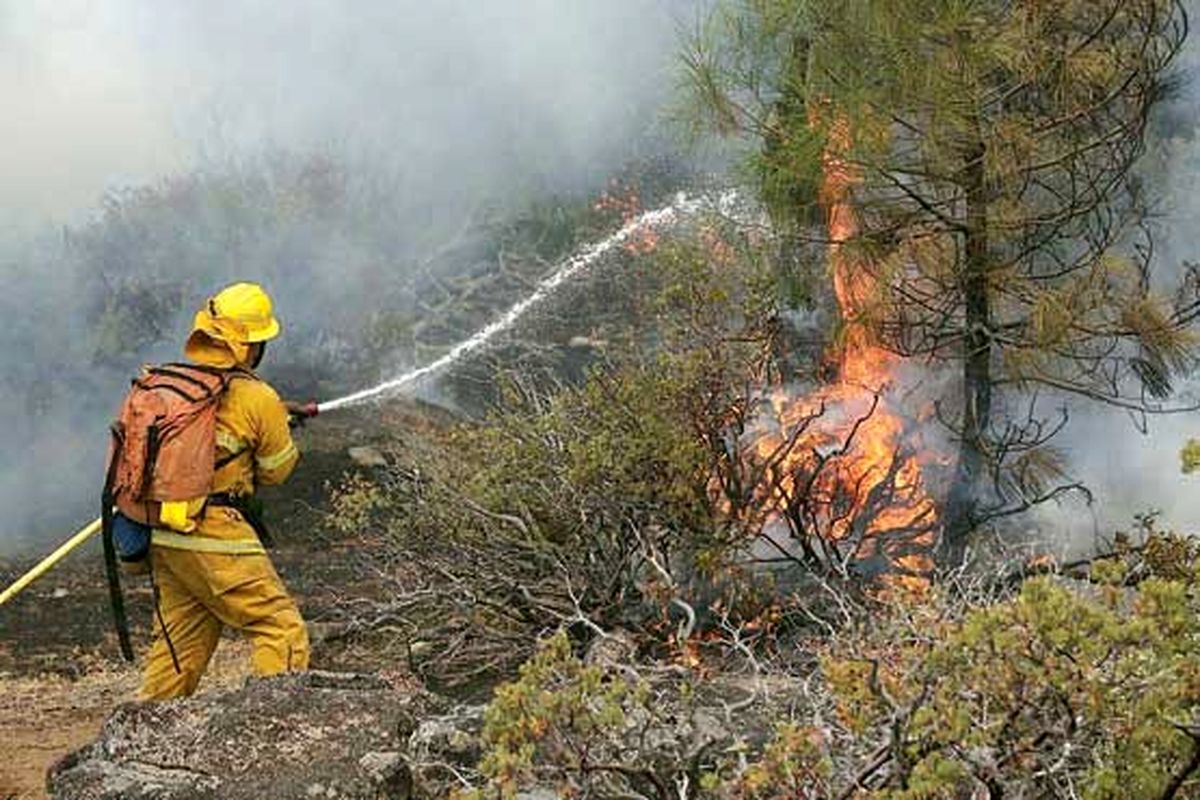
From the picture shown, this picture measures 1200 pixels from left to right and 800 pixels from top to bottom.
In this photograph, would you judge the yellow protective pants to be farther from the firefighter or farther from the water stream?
the water stream

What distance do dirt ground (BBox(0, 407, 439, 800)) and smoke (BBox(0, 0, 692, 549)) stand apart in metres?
0.82

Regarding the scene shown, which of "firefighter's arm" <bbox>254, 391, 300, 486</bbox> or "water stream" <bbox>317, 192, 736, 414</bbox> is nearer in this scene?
"firefighter's arm" <bbox>254, 391, 300, 486</bbox>

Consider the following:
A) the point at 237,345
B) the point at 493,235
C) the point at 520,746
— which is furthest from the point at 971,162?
the point at 493,235

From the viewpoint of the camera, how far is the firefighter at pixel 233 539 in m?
4.77

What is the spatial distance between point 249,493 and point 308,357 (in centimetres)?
646

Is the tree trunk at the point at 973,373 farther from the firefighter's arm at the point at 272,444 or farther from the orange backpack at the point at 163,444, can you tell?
the orange backpack at the point at 163,444

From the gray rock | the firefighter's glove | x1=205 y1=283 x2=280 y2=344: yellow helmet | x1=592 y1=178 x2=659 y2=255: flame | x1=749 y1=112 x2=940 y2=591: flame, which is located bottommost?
the gray rock

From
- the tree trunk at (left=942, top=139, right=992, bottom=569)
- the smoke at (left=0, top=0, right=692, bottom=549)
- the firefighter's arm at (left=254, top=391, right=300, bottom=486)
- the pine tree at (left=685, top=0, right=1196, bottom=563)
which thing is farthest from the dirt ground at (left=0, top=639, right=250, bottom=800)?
the pine tree at (left=685, top=0, right=1196, bottom=563)

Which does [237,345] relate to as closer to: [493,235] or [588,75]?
[493,235]

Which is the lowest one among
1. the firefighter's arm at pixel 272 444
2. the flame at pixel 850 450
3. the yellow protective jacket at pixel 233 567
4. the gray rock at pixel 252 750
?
the gray rock at pixel 252 750

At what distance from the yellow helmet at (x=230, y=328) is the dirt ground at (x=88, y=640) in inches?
51.4

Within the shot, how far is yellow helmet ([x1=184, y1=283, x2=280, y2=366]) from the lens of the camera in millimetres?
4805

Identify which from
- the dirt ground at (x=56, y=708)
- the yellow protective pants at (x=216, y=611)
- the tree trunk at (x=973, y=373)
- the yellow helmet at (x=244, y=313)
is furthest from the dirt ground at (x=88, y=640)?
the tree trunk at (x=973, y=373)

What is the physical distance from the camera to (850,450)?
6391 millimetres
